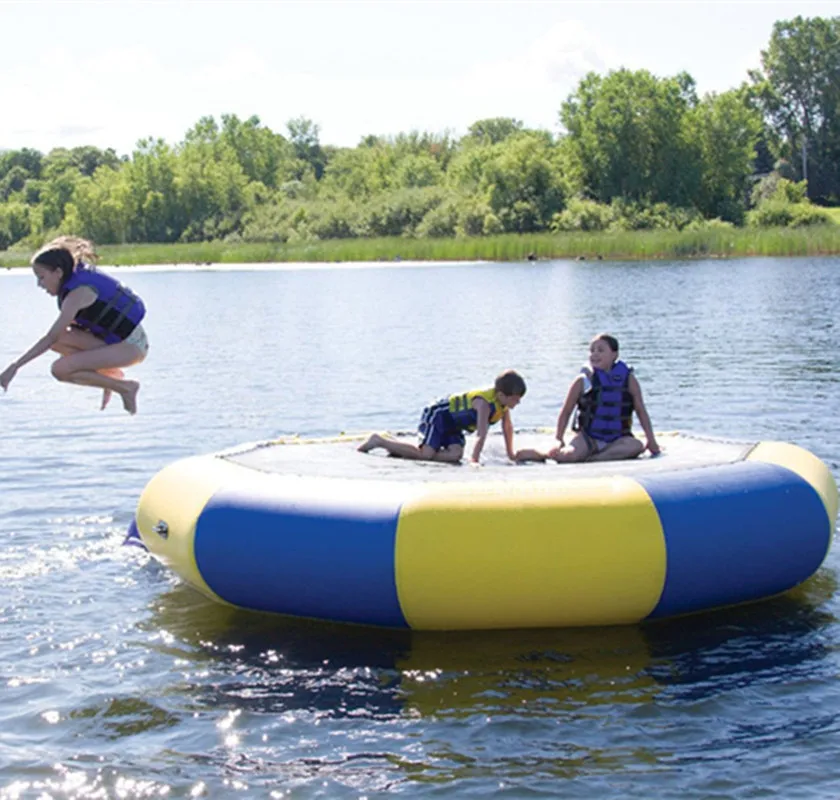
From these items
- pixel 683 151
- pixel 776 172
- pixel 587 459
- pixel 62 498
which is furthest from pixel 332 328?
pixel 776 172

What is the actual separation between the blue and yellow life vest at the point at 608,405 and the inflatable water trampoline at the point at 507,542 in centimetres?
96

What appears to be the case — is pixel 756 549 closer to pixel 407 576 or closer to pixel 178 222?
pixel 407 576

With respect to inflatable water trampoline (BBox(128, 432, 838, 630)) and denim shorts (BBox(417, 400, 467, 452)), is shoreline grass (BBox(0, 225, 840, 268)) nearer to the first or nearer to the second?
denim shorts (BBox(417, 400, 467, 452))

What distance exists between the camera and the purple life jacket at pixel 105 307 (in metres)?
7.89

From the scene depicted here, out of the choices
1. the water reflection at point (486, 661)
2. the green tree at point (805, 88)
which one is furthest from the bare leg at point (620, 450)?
the green tree at point (805, 88)

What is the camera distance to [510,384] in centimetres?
848

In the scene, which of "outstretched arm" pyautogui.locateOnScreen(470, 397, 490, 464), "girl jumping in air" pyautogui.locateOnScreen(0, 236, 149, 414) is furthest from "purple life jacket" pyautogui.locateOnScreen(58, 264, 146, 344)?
"outstretched arm" pyautogui.locateOnScreen(470, 397, 490, 464)

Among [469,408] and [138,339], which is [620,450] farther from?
[138,339]

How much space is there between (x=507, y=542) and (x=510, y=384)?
1850 millimetres

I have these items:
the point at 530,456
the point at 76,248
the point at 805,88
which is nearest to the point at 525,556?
the point at 530,456

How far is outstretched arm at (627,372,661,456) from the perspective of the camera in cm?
842

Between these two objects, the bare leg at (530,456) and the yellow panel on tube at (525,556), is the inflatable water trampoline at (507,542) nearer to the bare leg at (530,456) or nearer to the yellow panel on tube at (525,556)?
the yellow panel on tube at (525,556)

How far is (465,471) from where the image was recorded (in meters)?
7.89

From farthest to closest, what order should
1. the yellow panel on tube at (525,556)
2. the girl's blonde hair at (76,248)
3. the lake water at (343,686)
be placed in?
1. the girl's blonde hair at (76,248)
2. the yellow panel on tube at (525,556)
3. the lake water at (343,686)
